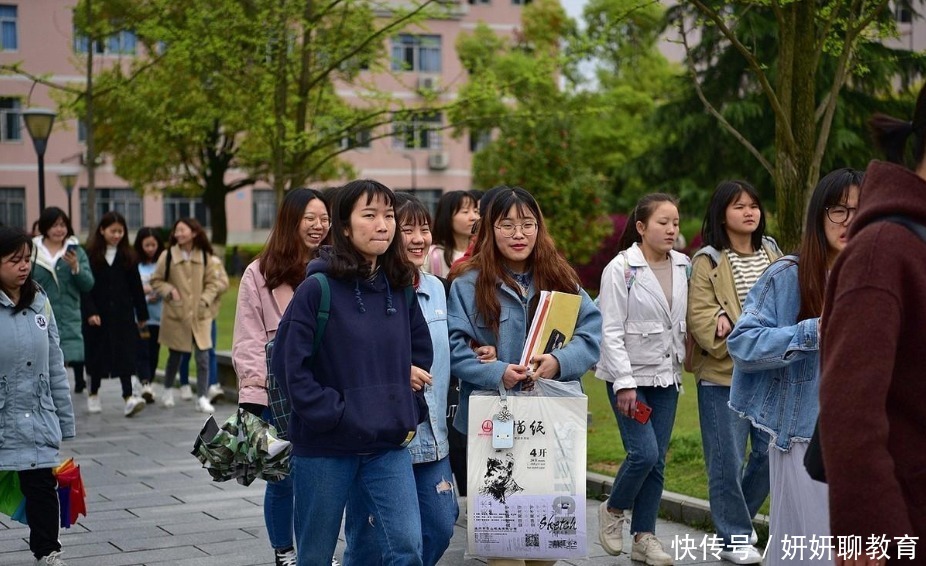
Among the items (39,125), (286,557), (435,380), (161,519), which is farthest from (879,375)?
(39,125)

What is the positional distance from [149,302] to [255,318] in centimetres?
788

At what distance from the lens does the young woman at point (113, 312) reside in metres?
12.3

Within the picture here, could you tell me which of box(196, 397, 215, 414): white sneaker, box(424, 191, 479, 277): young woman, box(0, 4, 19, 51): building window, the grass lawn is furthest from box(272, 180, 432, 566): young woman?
box(0, 4, 19, 51): building window

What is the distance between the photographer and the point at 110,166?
52.9 m

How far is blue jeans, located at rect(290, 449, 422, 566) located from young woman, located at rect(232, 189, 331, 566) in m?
1.34

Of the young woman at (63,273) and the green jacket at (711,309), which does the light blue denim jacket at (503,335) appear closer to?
the green jacket at (711,309)

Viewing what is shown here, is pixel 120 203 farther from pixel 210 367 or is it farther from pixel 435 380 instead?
pixel 435 380

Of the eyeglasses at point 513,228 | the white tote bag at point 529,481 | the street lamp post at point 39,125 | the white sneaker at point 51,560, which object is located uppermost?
the street lamp post at point 39,125

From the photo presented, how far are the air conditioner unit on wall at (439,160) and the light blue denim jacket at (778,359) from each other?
2066 inches

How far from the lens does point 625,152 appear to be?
46.2m

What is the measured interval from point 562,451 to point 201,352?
815cm

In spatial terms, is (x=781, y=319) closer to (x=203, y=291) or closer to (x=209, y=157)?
(x=203, y=291)

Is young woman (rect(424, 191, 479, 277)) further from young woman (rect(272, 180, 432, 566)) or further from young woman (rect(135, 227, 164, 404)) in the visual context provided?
young woman (rect(135, 227, 164, 404))

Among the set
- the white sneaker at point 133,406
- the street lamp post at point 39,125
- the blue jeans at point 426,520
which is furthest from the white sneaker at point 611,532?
the street lamp post at point 39,125
